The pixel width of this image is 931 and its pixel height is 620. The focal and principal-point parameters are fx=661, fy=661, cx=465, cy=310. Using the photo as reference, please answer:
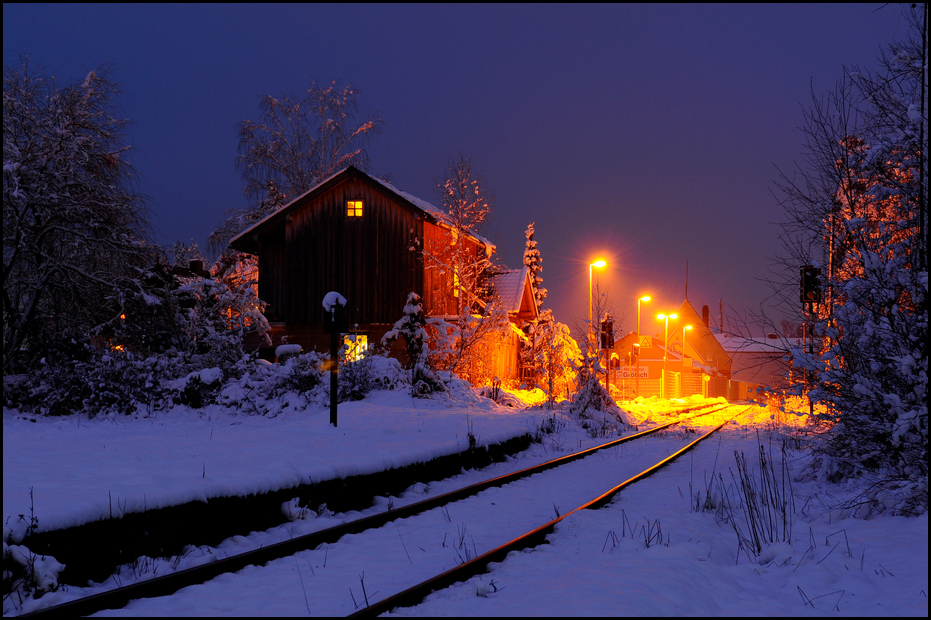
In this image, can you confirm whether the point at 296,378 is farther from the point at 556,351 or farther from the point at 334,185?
the point at 556,351

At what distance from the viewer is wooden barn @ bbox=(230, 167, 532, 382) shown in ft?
92.4

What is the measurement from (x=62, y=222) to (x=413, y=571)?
17.3 metres

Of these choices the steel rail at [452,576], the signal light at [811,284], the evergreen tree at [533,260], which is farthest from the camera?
the evergreen tree at [533,260]

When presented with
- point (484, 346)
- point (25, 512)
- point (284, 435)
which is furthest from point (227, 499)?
point (484, 346)

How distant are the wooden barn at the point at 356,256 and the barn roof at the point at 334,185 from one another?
0.04 m

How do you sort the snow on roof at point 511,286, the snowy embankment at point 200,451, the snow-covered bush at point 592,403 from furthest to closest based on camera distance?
the snow on roof at point 511,286
the snow-covered bush at point 592,403
the snowy embankment at point 200,451

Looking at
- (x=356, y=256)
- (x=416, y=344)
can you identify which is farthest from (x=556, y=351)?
(x=356, y=256)

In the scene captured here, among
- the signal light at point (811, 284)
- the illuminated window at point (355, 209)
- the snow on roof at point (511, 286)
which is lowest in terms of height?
the signal light at point (811, 284)

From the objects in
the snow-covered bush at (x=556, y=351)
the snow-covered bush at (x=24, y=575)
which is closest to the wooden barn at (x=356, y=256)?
the snow-covered bush at (x=556, y=351)

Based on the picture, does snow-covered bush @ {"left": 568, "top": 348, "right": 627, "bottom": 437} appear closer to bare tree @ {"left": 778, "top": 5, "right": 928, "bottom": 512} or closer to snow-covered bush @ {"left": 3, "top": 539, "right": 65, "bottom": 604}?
bare tree @ {"left": 778, "top": 5, "right": 928, "bottom": 512}

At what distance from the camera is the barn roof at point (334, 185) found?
2759cm

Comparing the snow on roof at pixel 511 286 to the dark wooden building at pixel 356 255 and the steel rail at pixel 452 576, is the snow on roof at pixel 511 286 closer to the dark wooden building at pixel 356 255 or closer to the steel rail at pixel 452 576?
the dark wooden building at pixel 356 255

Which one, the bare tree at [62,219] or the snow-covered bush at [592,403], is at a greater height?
the bare tree at [62,219]

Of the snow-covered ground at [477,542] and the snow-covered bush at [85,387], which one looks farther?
the snow-covered bush at [85,387]
